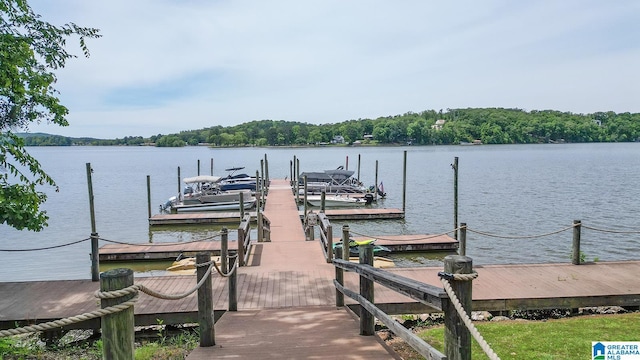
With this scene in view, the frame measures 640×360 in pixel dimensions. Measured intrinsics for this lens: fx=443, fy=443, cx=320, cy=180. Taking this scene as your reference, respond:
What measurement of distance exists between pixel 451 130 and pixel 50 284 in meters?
156

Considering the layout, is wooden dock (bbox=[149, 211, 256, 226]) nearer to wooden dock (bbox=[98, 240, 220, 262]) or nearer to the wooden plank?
wooden dock (bbox=[98, 240, 220, 262])

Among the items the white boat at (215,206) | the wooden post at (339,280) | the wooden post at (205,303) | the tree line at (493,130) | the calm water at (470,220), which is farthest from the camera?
the tree line at (493,130)

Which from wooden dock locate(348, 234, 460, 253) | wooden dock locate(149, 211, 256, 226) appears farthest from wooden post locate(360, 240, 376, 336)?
wooden dock locate(149, 211, 256, 226)

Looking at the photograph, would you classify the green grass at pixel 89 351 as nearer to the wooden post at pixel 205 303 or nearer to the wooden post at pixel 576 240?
the wooden post at pixel 205 303

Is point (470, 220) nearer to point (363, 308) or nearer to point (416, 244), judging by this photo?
point (416, 244)

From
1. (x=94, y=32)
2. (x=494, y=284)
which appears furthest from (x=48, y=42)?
(x=494, y=284)

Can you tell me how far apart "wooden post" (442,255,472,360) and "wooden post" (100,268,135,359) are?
188cm

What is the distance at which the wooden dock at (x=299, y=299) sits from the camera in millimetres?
4984

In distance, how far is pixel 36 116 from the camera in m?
7.22

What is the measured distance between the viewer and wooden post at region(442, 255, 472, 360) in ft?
8.79

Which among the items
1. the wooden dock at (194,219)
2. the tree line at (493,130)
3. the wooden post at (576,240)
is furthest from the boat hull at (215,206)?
the tree line at (493,130)

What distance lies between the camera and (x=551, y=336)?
21.6 ft

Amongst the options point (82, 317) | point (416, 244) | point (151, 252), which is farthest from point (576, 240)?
point (151, 252)

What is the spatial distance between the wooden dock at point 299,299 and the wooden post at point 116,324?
7.27ft
